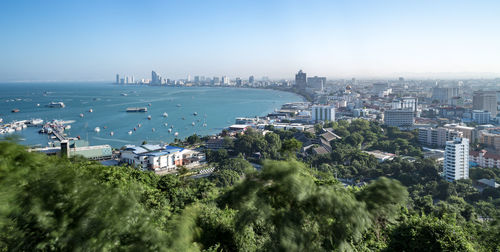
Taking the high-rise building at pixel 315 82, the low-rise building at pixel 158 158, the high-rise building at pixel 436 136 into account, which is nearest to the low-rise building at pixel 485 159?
the high-rise building at pixel 436 136

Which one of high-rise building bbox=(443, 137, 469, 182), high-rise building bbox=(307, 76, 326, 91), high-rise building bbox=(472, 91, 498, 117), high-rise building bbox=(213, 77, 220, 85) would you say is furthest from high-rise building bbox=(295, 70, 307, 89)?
high-rise building bbox=(443, 137, 469, 182)

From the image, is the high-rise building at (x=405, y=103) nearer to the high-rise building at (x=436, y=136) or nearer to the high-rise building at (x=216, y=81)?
the high-rise building at (x=436, y=136)

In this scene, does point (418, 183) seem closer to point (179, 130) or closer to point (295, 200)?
point (295, 200)

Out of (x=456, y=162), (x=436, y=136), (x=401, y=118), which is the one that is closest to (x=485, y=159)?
(x=456, y=162)

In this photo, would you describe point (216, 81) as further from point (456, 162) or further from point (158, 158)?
point (456, 162)

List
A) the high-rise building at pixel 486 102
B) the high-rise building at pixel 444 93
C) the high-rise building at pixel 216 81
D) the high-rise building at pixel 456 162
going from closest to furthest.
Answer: the high-rise building at pixel 456 162 → the high-rise building at pixel 486 102 → the high-rise building at pixel 444 93 → the high-rise building at pixel 216 81


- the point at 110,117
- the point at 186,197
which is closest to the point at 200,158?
the point at 186,197

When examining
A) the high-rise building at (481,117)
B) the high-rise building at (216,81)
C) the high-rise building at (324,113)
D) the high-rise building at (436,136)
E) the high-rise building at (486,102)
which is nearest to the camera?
the high-rise building at (436,136)

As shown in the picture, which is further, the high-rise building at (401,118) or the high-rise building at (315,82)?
the high-rise building at (315,82)
